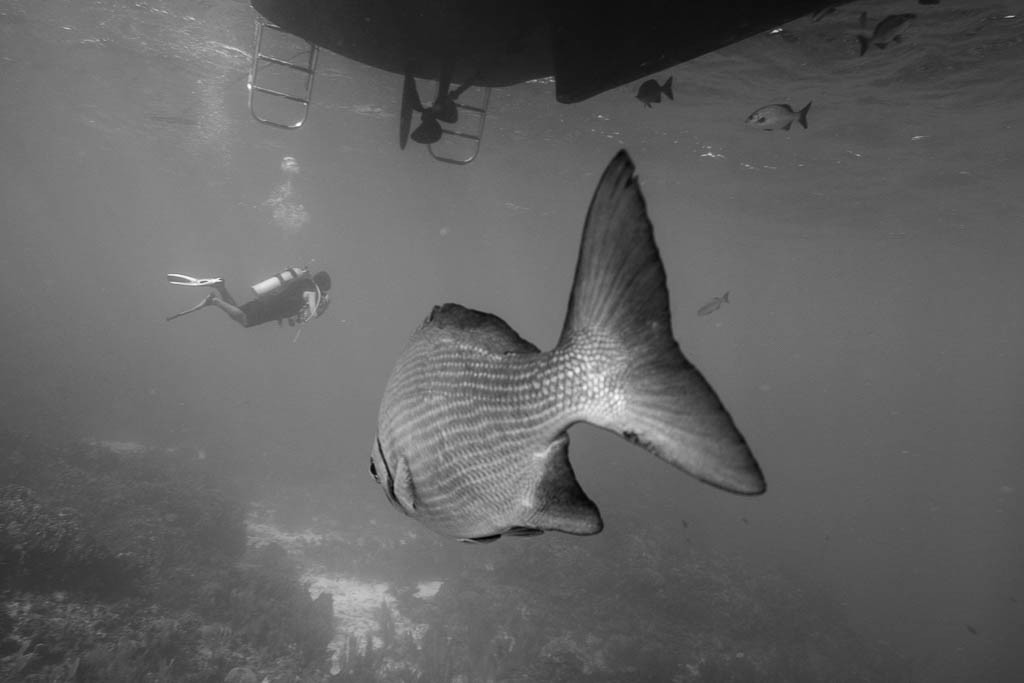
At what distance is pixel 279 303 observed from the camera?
10.7 meters

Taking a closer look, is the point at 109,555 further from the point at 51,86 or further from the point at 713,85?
the point at 51,86

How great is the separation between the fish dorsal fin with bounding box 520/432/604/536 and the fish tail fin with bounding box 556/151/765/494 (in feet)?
0.55

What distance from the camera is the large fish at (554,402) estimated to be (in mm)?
786

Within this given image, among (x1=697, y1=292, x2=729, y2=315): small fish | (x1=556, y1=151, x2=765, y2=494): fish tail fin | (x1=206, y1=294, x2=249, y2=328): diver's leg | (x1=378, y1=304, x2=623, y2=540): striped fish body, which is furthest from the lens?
(x1=206, y1=294, x2=249, y2=328): diver's leg

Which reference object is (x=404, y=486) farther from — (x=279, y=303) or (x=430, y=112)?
(x=279, y=303)

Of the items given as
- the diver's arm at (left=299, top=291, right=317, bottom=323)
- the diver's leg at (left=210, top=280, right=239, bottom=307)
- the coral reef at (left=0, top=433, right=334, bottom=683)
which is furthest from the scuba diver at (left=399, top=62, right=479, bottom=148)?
the coral reef at (left=0, top=433, right=334, bottom=683)

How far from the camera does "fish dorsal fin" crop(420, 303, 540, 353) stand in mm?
1127

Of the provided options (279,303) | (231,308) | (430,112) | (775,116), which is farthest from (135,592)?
(775,116)

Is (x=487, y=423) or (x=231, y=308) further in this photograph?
(x=231, y=308)

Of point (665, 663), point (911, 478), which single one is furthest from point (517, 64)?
point (911, 478)

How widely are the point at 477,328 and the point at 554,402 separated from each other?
283 millimetres

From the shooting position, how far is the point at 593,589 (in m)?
12.7

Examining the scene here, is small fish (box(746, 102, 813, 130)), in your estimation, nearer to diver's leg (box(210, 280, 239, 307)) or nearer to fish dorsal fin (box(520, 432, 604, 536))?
fish dorsal fin (box(520, 432, 604, 536))

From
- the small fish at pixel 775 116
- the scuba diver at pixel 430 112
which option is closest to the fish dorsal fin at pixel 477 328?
the scuba diver at pixel 430 112
